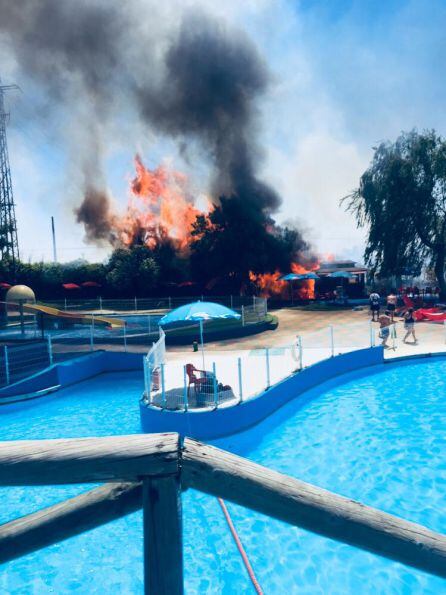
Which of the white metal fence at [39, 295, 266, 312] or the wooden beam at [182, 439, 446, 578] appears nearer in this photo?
the wooden beam at [182, 439, 446, 578]

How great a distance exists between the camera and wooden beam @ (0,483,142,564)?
1.46m

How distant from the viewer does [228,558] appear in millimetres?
6324

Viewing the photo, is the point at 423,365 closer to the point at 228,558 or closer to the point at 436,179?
the point at 228,558

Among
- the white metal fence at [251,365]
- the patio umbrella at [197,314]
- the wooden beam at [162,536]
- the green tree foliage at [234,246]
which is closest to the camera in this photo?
the wooden beam at [162,536]

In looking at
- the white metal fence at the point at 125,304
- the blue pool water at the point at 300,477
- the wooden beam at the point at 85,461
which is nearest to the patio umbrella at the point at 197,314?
the blue pool water at the point at 300,477

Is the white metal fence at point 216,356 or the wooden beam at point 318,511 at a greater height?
the wooden beam at point 318,511

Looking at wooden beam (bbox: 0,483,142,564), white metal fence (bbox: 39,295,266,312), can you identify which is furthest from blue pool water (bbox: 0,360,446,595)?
white metal fence (bbox: 39,295,266,312)

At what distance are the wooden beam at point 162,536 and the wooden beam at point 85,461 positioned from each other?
0.20 ft

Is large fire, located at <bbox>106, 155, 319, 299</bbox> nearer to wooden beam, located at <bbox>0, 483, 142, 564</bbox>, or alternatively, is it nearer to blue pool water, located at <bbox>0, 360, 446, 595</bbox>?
blue pool water, located at <bbox>0, 360, 446, 595</bbox>

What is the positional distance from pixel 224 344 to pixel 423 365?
29.7ft

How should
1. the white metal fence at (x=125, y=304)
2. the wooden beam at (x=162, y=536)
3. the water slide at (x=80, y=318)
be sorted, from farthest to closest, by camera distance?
1. the white metal fence at (x=125, y=304)
2. the water slide at (x=80, y=318)
3. the wooden beam at (x=162, y=536)

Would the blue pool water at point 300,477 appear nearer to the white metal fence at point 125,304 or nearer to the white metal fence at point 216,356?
the white metal fence at point 216,356

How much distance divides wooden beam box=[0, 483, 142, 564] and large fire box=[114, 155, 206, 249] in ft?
165

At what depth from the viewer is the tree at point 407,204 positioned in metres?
33.8
